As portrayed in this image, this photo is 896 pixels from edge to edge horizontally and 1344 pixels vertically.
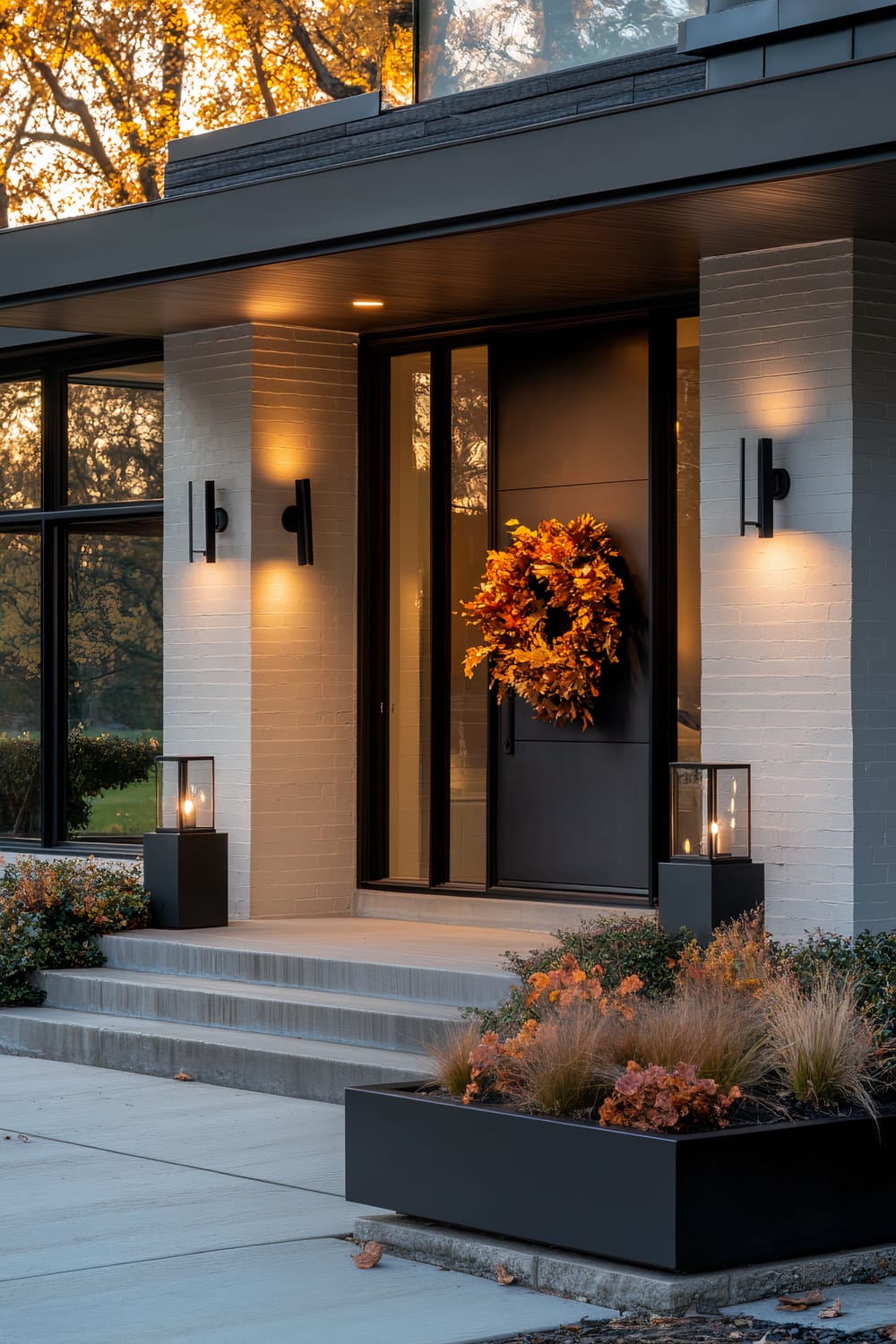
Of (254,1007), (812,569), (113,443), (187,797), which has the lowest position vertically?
(254,1007)

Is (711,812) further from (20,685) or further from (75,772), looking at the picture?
(20,685)

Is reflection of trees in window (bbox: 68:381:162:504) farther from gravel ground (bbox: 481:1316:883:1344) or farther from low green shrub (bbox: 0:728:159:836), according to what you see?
gravel ground (bbox: 481:1316:883:1344)

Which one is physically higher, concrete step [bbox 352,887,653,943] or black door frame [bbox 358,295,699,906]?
black door frame [bbox 358,295,699,906]

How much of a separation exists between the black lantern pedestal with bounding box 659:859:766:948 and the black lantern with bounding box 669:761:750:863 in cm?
8

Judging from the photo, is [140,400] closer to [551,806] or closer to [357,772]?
[357,772]

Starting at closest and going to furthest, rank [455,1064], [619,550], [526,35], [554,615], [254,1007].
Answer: [455,1064], [254,1007], [619,550], [554,615], [526,35]

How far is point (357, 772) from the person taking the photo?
11.4 metres

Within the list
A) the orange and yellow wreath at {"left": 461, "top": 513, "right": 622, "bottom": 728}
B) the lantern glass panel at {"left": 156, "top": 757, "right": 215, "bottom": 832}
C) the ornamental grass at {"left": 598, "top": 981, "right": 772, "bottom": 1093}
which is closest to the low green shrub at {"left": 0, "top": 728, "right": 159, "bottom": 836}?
the lantern glass panel at {"left": 156, "top": 757, "right": 215, "bottom": 832}

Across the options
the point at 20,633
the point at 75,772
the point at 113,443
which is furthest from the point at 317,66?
the point at 75,772

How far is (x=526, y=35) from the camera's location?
34.1ft

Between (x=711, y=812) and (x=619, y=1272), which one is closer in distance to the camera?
(x=619, y=1272)

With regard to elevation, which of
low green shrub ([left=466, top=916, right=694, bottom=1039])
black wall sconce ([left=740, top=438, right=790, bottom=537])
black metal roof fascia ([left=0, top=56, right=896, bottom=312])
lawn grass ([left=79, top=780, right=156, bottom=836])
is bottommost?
low green shrub ([left=466, top=916, right=694, bottom=1039])

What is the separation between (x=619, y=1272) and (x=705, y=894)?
3.43m

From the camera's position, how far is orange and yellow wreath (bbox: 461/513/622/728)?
33.0ft
